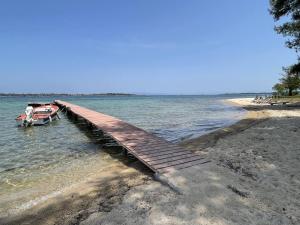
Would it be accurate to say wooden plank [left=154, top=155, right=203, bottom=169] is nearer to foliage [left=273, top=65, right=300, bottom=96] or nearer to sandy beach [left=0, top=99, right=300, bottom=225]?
sandy beach [left=0, top=99, right=300, bottom=225]

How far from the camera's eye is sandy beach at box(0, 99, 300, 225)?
3869 millimetres

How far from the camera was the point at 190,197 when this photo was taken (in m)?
4.45

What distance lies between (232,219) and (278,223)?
2.26ft

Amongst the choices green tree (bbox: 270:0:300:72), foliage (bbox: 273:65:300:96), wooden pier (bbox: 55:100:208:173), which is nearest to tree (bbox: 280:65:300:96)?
foliage (bbox: 273:65:300:96)

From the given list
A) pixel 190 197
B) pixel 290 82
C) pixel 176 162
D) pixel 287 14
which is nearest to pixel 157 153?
pixel 176 162

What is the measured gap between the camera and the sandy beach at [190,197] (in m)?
3.87

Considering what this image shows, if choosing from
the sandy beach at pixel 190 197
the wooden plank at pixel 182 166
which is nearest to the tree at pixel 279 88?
the sandy beach at pixel 190 197

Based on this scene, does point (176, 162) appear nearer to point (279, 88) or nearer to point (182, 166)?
point (182, 166)

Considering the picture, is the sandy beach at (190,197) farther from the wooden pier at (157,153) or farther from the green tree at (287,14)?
the green tree at (287,14)

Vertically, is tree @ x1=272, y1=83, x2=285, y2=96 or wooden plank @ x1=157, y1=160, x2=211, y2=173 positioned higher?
tree @ x1=272, y1=83, x2=285, y2=96

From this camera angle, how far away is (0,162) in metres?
8.07

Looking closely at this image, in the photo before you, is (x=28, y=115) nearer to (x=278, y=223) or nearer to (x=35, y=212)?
(x=35, y=212)

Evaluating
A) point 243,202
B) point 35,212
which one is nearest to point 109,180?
point 35,212

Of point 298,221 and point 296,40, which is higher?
point 296,40
